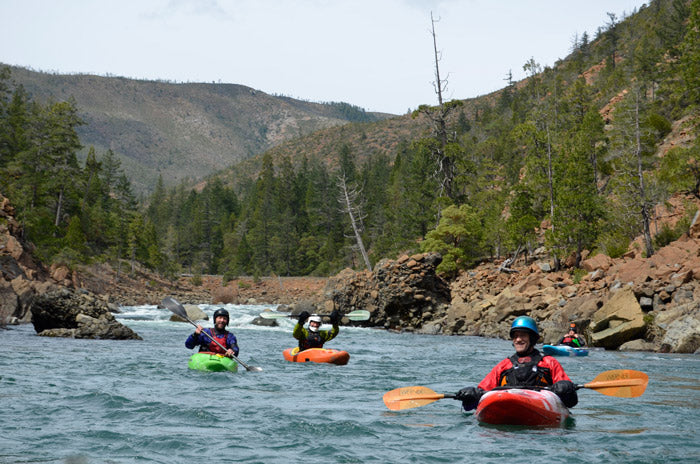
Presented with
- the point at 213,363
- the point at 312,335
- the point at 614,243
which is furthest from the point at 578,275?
the point at 213,363

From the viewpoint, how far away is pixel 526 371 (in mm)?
7535

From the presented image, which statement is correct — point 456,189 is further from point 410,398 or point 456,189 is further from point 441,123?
point 410,398

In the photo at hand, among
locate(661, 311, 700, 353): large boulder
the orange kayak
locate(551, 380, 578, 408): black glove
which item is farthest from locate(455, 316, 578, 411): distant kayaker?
locate(661, 311, 700, 353): large boulder

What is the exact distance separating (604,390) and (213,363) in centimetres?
758

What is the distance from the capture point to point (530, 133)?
32312 millimetres

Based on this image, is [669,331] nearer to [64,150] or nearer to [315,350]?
[315,350]

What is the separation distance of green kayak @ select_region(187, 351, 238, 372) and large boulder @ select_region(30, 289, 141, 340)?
792 centimetres

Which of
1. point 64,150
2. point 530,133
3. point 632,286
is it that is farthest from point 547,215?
point 64,150

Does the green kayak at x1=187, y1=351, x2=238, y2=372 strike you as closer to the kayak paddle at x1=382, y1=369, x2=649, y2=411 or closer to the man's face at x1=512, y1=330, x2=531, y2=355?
the kayak paddle at x1=382, y1=369, x2=649, y2=411

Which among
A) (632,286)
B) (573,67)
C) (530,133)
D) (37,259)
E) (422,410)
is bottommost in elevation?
(422,410)

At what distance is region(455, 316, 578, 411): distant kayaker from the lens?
24.3 ft

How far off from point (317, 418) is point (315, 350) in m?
6.74

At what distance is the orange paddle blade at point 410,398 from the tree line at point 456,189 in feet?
61.4

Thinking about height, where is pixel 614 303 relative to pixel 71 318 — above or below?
below
